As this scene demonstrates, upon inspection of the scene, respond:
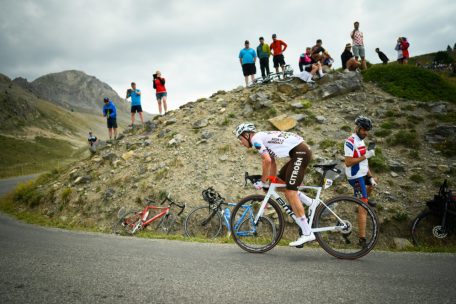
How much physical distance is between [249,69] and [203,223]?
10.5 metres

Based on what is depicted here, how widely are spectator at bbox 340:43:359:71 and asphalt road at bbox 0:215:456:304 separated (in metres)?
13.2

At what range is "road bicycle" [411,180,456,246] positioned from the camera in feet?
23.9

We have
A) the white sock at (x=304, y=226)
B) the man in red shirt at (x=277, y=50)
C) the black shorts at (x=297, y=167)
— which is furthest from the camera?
the man in red shirt at (x=277, y=50)

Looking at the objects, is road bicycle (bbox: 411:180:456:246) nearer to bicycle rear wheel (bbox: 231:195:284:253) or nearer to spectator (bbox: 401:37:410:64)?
bicycle rear wheel (bbox: 231:195:284:253)

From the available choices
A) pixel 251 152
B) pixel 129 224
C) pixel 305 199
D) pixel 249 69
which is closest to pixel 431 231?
pixel 305 199

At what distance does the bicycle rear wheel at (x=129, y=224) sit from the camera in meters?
10.5

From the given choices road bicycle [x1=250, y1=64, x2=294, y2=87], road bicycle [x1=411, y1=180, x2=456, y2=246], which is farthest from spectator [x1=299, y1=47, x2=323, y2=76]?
road bicycle [x1=411, y1=180, x2=456, y2=246]

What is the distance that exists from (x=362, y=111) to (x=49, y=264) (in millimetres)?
14450

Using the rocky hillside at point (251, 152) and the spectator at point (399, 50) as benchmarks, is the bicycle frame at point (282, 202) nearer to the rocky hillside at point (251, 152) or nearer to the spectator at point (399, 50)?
the rocky hillside at point (251, 152)

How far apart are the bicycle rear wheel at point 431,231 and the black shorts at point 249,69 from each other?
38.6ft

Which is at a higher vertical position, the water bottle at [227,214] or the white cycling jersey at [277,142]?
the white cycling jersey at [277,142]

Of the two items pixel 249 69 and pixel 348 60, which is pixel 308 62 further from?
pixel 249 69

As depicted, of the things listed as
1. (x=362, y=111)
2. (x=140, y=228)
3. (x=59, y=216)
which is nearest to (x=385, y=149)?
(x=362, y=111)

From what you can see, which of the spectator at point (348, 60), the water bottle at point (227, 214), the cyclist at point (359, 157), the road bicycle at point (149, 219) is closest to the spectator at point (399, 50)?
the spectator at point (348, 60)
